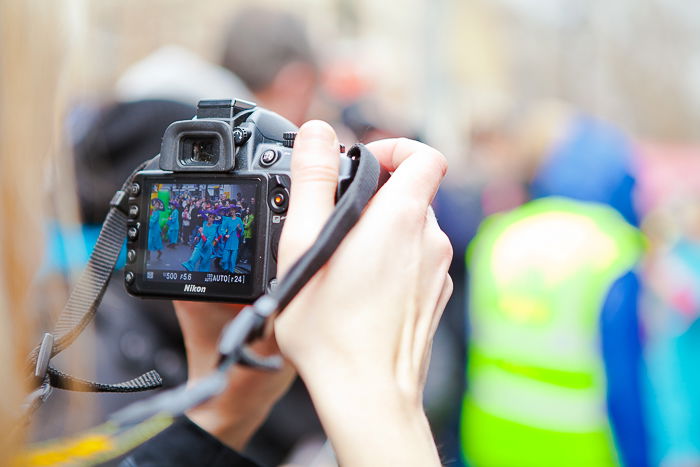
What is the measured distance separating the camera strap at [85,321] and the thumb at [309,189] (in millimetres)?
264

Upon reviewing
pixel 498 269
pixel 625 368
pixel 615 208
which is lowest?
pixel 625 368

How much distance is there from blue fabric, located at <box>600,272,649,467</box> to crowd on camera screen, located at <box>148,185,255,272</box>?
1.30 metres

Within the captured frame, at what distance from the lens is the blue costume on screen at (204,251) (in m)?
0.81

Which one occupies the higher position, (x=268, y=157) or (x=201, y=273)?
(x=268, y=157)

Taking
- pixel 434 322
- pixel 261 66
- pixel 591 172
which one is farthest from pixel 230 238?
pixel 591 172

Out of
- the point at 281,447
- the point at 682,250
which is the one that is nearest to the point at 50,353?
the point at 281,447

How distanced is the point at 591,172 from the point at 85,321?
1770mm

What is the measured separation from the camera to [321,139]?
0.72m

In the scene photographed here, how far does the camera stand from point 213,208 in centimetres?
82

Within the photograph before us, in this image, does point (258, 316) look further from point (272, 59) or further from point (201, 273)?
point (272, 59)

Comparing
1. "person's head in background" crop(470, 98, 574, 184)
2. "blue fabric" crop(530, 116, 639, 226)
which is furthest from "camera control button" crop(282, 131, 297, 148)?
"person's head in background" crop(470, 98, 574, 184)

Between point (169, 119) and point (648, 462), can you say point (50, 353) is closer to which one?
point (169, 119)

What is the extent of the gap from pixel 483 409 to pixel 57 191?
157 cm

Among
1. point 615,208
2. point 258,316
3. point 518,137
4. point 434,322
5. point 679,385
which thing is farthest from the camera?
point 679,385
